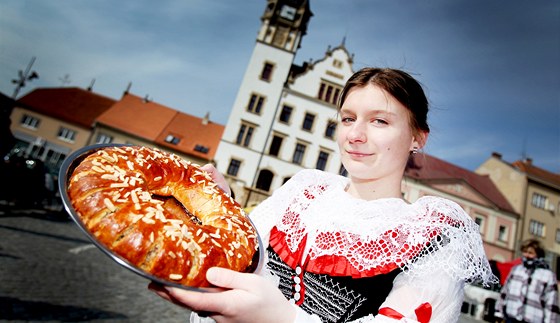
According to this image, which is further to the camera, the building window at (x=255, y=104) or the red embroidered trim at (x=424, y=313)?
the building window at (x=255, y=104)

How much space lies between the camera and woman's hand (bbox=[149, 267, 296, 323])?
103 cm

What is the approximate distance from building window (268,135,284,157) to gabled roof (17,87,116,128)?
20.0 metres

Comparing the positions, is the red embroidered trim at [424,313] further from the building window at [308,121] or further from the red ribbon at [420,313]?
the building window at [308,121]

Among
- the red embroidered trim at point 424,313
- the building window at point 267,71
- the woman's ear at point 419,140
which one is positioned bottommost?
the red embroidered trim at point 424,313

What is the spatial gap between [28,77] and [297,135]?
22648 millimetres

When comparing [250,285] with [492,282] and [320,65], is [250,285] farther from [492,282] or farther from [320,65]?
[320,65]

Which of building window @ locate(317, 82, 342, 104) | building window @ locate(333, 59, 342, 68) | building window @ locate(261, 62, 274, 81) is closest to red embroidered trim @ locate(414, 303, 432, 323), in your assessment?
building window @ locate(261, 62, 274, 81)

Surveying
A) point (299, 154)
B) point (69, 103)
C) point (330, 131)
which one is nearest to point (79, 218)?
point (299, 154)

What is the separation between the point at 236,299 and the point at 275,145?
23.2 meters

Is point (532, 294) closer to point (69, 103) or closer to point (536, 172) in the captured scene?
point (536, 172)

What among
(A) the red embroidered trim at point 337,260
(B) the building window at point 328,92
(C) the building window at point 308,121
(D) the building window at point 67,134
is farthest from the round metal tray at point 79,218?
(D) the building window at point 67,134

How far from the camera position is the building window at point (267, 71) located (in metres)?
24.5

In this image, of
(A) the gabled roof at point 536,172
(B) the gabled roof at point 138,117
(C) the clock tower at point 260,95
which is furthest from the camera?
(B) the gabled roof at point 138,117

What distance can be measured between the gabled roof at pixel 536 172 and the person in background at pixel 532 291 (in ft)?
98.5
